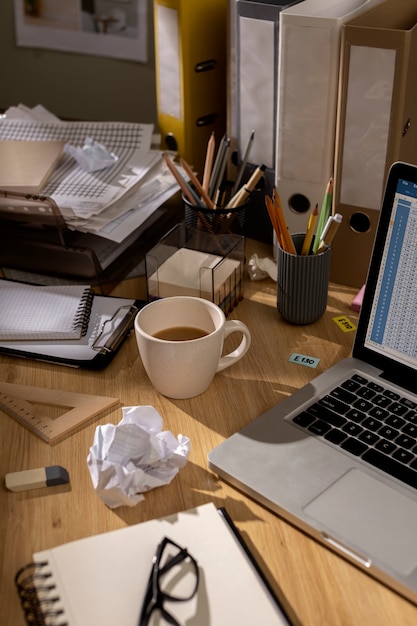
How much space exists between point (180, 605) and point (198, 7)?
0.92m

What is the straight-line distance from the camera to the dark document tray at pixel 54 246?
116 centimetres

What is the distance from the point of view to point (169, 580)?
692 mm

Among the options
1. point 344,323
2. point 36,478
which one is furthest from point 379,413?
point 36,478

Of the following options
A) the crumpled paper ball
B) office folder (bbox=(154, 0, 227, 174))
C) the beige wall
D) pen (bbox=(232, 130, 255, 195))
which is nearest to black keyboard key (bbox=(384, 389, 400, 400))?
the crumpled paper ball

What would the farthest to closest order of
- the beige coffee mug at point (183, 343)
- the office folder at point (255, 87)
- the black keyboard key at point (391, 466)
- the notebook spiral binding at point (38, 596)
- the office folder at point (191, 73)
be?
the office folder at point (191, 73) < the office folder at point (255, 87) < the beige coffee mug at point (183, 343) < the black keyboard key at point (391, 466) < the notebook spiral binding at point (38, 596)

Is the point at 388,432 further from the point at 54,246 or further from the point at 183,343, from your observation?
the point at 54,246

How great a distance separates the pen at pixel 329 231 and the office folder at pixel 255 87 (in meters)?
0.19

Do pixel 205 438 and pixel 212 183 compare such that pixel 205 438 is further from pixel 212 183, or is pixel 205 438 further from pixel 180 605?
pixel 212 183

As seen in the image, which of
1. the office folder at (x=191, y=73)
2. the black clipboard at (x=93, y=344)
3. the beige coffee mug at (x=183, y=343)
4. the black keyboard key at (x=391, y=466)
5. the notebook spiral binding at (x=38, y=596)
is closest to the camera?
the notebook spiral binding at (x=38, y=596)

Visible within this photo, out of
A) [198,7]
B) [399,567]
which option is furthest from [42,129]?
[399,567]

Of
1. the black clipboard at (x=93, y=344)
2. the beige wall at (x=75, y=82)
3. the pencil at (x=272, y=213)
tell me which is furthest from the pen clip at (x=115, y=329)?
the beige wall at (x=75, y=82)

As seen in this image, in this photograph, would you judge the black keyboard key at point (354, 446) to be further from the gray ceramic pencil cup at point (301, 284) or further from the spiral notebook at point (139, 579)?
the gray ceramic pencil cup at point (301, 284)

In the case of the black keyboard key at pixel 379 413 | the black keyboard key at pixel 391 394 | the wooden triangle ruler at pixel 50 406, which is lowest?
the wooden triangle ruler at pixel 50 406

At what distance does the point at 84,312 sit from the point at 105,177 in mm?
288
